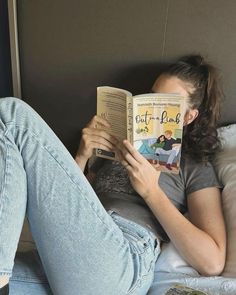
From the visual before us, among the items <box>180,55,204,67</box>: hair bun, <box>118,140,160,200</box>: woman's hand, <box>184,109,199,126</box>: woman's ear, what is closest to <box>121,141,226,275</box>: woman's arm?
<box>118,140,160,200</box>: woman's hand

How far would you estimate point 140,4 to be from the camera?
1.54 metres

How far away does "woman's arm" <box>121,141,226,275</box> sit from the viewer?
112 cm

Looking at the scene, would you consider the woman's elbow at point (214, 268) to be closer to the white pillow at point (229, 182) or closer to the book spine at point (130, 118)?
the white pillow at point (229, 182)

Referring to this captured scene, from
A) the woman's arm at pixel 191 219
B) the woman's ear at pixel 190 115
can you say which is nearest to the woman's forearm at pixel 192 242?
the woman's arm at pixel 191 219

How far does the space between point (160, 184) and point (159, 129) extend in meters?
0.19

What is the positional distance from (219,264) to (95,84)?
0.86m

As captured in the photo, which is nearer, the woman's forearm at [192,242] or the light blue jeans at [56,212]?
the light blue jeans at [56,212]

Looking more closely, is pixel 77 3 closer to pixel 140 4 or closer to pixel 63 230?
pixel 140 4

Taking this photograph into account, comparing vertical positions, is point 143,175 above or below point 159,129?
below

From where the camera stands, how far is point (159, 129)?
122 centimetres

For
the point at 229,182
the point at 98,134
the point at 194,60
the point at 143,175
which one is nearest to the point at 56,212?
the point at 143,175

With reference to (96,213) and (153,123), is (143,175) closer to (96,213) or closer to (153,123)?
(153,123)

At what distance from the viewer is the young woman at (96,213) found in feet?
3.01

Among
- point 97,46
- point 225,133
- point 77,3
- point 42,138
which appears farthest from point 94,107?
point 42,138
